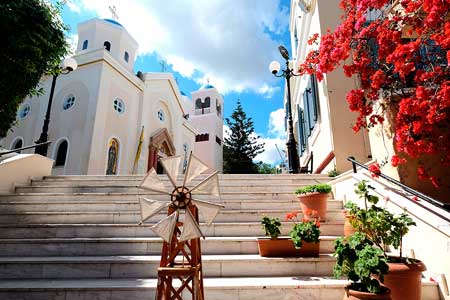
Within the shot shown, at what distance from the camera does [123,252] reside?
3926 mm

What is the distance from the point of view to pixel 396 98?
4.16 metres

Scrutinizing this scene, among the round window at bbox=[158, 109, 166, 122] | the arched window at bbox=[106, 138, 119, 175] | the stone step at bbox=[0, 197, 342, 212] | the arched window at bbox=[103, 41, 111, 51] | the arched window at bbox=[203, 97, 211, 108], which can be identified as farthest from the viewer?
the arched window at bbox=[203, 97, 211, 108]

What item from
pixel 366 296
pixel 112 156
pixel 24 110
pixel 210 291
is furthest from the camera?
pixel 24 110

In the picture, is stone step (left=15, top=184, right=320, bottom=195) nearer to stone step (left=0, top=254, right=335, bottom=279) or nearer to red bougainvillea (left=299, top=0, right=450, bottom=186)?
red bougainvillea (left=299, top=0, right=450, bottom=186)

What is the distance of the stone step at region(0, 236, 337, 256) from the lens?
3.93m

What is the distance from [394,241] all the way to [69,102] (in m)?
15.0

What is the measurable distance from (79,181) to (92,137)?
636cm

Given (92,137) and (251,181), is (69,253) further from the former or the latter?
(92,137)

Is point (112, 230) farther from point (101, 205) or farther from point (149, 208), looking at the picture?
point (149, 208)

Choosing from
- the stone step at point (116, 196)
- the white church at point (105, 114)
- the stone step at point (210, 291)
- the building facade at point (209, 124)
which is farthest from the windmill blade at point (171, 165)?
the building facade at point (209, 124)

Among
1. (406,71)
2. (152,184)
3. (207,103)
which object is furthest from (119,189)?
(207,103)

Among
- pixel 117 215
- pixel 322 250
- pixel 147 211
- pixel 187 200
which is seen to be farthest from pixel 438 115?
pixel 117 215

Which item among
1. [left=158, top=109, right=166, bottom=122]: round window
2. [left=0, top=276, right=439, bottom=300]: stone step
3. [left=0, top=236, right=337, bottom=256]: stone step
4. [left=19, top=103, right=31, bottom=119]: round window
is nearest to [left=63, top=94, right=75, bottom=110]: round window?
[left=19, top=103, right=31, bottom=119]: round window

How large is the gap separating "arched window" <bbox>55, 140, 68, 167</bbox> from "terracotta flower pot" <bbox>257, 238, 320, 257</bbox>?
1203cm
